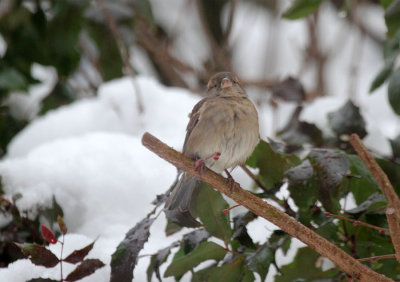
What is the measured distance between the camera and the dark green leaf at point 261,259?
1.42 m

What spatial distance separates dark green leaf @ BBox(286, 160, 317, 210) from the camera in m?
1.47

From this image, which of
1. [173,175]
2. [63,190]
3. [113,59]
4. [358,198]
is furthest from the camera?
[113,59]

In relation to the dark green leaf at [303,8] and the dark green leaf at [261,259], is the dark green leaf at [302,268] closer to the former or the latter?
the dark green leaf at [261,259]

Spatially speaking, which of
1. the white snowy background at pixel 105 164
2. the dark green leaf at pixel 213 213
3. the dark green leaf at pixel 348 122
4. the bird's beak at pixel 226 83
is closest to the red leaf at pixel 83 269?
the white snowy background at pixel 105 164

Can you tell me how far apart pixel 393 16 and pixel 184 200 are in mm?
844

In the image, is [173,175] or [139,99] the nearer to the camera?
[173,175]

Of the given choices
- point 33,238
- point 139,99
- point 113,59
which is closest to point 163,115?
point 139,99

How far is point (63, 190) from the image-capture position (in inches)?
74.0

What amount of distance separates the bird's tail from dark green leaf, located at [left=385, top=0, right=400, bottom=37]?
0.76 meters

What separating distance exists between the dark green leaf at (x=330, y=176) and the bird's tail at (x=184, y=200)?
0.35 meters

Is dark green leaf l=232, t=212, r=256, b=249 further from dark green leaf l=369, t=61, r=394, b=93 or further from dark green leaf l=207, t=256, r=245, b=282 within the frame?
dark green leaf l=369, t=61, r=394, b=93

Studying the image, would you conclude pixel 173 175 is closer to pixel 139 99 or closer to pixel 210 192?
pixel 210 192

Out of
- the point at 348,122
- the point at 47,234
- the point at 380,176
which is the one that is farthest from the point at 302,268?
the point at 47,234

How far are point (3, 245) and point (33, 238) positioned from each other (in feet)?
0.30
